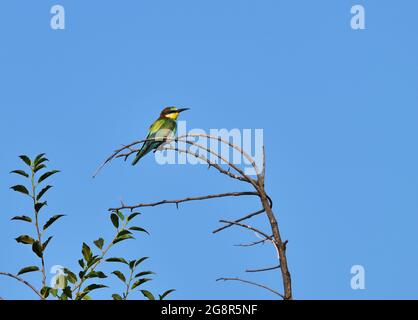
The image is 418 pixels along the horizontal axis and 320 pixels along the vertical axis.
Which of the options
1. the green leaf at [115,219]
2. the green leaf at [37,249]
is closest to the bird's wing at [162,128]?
the green leaf at [115,219]

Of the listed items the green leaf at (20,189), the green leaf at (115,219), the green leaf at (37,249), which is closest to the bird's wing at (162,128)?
the green leaf at (115,219)

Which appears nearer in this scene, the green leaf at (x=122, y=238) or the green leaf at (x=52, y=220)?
the green leaf at (x=52, y=220)

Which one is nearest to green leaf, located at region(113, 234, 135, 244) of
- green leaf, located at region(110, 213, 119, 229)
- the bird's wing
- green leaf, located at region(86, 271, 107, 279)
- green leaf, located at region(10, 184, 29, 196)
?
green leaf, located at region(110, 213, 119, 229)

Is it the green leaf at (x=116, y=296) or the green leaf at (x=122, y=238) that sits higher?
the green leaf at (x=122, y=238)

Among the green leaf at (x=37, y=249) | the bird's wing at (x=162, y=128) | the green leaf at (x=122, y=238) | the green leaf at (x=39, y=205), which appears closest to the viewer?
the green leaf at (x=37, y=249)

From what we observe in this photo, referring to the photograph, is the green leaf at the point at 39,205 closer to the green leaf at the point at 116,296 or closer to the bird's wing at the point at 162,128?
the green leaf at the point at 116,296

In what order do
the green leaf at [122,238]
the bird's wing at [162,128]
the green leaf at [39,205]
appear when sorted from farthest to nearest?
1. the bird's wing at [162,128]
2. the green leaf at [122,238]
3. the green leaf at [39,205]

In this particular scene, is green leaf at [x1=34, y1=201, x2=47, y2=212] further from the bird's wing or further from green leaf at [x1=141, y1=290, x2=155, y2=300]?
the bird's wing

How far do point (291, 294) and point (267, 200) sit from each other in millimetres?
444

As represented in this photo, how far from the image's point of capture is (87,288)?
4223 millimetres

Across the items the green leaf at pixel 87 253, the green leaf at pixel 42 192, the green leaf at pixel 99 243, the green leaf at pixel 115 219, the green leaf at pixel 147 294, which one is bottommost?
the green leaf at pixel 147 294
